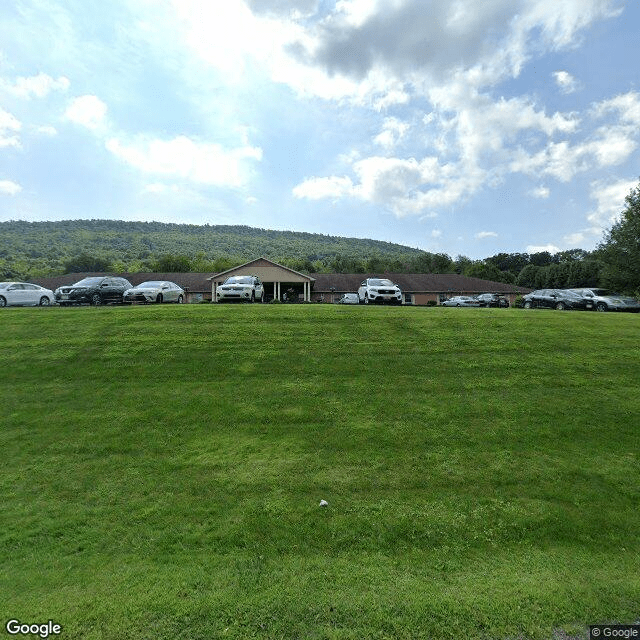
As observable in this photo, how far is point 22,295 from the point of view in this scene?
1984 cm

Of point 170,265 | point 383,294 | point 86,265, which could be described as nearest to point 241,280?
point 383,294

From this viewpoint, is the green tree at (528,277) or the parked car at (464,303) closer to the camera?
the parked car at (464,303)

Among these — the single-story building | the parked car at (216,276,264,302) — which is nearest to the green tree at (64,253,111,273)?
the single-story building

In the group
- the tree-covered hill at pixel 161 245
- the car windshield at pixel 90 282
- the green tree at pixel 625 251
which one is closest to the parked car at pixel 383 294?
the car windshield at pixel 90 282

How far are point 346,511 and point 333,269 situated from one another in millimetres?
88264

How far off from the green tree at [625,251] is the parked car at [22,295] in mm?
41945

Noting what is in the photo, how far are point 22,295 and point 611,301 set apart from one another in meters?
32.6

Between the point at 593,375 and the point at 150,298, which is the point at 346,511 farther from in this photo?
the point at 150,298

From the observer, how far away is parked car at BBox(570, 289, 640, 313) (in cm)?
2166

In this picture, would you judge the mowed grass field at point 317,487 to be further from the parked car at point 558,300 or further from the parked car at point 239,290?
the parked car at point 558,300

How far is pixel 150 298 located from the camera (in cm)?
1998

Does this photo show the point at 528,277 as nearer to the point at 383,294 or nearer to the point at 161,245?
the point at 383,294

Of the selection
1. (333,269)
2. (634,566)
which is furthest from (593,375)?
(333,269)

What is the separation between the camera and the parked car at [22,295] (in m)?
19.5
